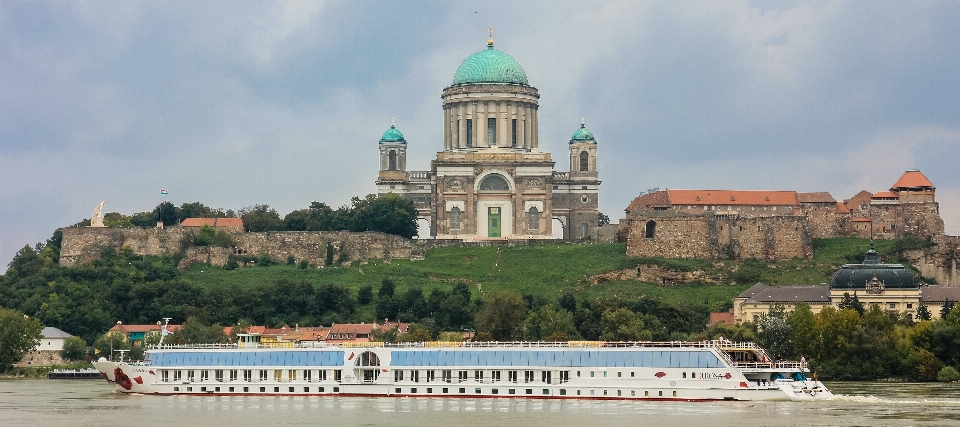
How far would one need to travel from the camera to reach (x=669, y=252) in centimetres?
12300

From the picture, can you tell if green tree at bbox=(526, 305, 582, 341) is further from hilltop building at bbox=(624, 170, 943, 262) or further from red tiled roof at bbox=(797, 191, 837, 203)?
red tiled roof at bbox=(797, 191, 837, 203)

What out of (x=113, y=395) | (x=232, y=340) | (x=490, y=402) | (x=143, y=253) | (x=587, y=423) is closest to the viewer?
(x=587, y=423)

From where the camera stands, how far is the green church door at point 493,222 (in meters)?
132

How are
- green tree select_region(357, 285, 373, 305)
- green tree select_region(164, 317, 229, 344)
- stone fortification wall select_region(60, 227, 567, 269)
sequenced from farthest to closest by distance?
stone fortification wall select_region(60, 227, 567, 269) < green tree select_region(357, 285, 373, 305) < green tree select_region(164, 317, 229, 344)

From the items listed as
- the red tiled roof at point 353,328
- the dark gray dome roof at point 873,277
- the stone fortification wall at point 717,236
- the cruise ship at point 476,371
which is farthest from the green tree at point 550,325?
the stone fortification wall at point 717,236

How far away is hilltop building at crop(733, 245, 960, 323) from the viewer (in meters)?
104

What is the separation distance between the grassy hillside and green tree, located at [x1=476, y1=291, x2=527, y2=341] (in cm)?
1378

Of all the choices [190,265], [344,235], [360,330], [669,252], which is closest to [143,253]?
[190,265]

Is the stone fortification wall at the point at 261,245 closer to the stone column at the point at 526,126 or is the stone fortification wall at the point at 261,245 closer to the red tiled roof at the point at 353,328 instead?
the stone column at the point at 526,126

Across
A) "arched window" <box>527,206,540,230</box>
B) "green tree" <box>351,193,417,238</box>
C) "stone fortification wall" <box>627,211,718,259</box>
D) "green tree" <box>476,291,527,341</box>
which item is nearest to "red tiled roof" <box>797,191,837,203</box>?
"stone fortification wall" <box>627,211,718,259</box>

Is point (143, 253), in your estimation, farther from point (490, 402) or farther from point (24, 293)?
point (490, 402)

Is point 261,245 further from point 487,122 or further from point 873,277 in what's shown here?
point 873,277

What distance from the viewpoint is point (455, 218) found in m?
132

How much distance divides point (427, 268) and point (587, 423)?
57737 mm
